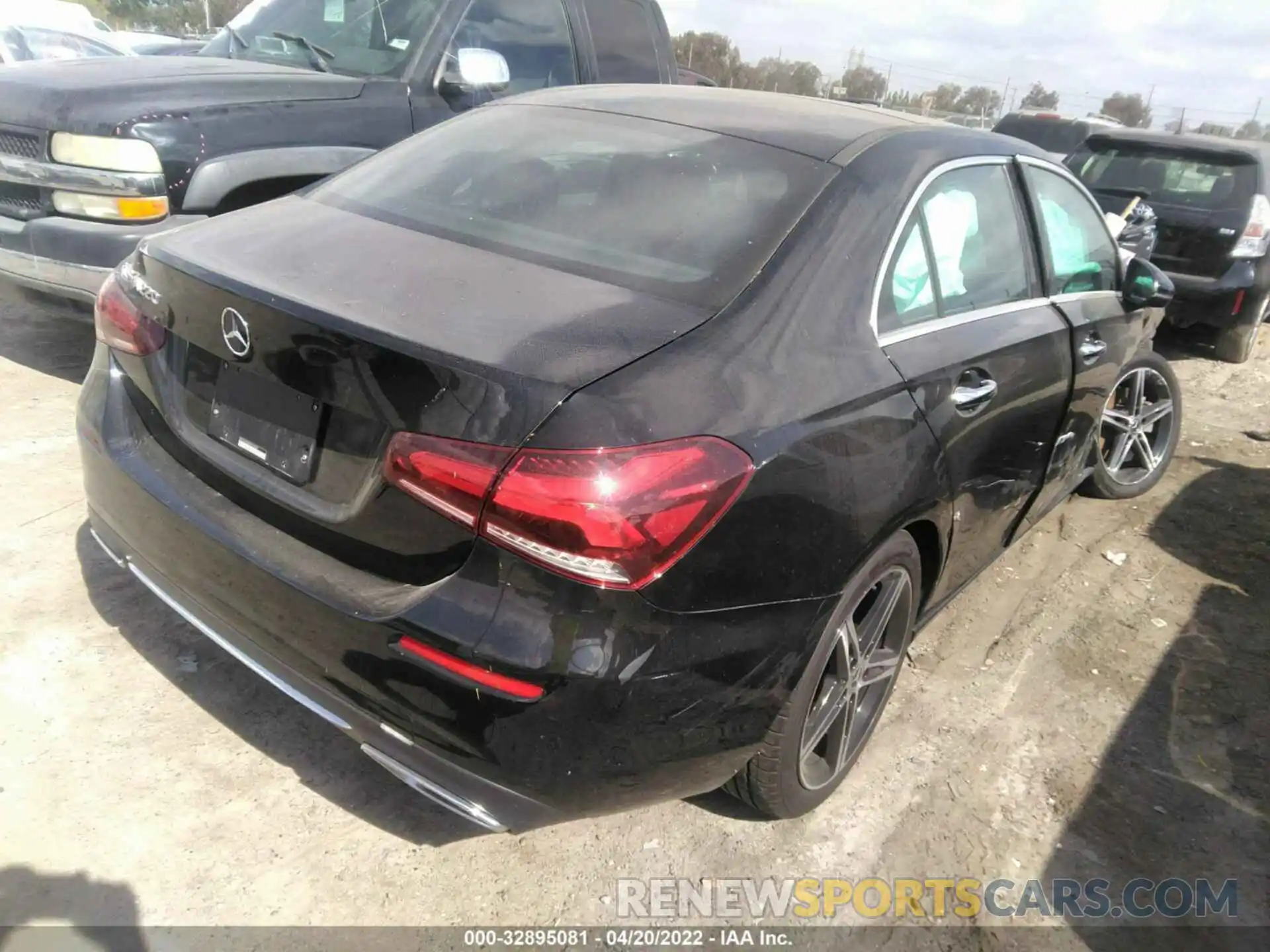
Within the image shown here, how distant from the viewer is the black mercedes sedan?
176cm

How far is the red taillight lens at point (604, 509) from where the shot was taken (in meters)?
1.70

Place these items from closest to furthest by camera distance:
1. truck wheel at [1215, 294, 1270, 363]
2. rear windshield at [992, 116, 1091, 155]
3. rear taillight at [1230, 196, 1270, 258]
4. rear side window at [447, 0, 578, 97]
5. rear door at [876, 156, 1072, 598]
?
rear door at [876, 156, 1072, 598]
rear side window at [447, 0, 578, 97]
rear taillight at [1230, 196, 1270, 258]
truck wheel at [1215, 294, 1270, 363]
rear windshield at [992, 116, 1091, 155]

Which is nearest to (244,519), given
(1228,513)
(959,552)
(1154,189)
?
(959,552)

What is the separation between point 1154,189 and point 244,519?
288 inches

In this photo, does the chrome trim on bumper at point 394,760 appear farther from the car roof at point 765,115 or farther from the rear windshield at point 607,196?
the car roof at point 765,115

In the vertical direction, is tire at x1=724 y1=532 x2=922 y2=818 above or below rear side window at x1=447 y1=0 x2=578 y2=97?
below

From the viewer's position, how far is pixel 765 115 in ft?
9.12

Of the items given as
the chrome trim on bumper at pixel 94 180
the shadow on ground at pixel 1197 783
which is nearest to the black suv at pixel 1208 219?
the shadow on ground at pixel 1197 783

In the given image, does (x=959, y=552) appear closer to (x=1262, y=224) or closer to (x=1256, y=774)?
(x=1256, y=774)

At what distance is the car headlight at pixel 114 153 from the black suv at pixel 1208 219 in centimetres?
645

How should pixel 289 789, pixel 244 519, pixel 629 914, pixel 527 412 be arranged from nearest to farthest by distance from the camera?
1. pixel 527 412
2. pixel 244 519
3. pixel 629 914
4. pixel 289 789

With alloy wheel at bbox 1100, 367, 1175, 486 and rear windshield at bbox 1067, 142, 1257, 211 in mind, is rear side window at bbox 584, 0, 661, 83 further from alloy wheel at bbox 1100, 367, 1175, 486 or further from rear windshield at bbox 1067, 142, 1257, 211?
rear windshield at bbox 1067, 142, 1257, 211

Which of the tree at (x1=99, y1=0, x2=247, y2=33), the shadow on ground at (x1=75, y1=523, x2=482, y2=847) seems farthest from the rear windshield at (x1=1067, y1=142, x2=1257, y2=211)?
the tree at (x1=99, y1=0, x2=247, y2=33)

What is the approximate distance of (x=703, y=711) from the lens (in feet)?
6.32
